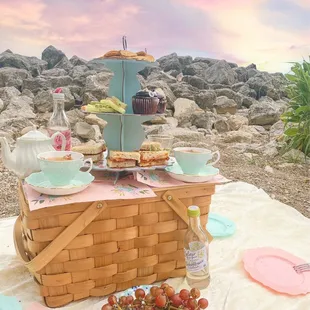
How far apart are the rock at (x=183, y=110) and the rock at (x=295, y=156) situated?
2.05 meters

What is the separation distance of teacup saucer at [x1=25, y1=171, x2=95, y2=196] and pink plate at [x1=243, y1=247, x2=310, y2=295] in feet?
2.00

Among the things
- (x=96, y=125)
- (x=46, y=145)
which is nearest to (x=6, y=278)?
(x=46, y=145)

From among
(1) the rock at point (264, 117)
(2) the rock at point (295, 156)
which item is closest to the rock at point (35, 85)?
(1) the rock at point (264, 117)

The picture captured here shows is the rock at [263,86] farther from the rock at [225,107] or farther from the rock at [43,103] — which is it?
the rock at [43,103]

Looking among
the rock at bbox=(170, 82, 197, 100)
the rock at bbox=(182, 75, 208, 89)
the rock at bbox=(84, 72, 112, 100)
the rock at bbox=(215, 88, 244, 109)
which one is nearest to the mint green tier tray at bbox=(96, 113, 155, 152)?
the rock at bbox=(84, 72, 112, 100)

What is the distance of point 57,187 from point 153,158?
0.30 metres

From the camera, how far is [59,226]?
0.89 metres

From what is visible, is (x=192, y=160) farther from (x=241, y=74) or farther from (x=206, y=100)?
(x=241, y=74)

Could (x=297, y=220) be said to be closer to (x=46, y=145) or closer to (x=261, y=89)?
(x=46, y=145)

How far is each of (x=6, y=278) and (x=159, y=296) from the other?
22.3 inches

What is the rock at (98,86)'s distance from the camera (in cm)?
519

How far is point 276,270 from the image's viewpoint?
113 centimetres

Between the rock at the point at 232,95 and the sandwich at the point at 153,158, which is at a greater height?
the sandwich at the point at 153,158

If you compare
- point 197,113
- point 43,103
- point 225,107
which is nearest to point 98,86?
point 43,103
